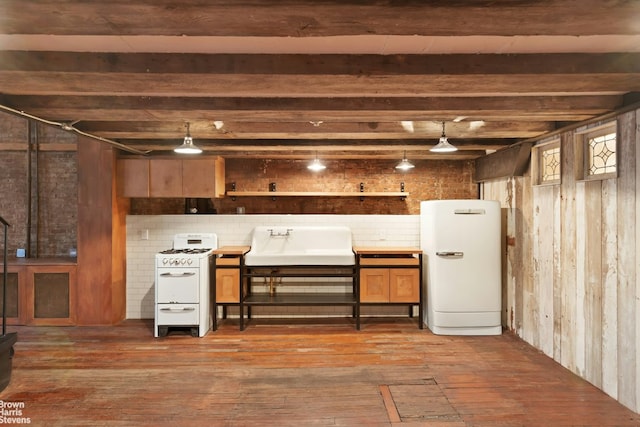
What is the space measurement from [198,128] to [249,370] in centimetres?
242

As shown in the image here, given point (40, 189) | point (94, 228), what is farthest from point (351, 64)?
point (40, 189)

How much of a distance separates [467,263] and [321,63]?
3175 mm

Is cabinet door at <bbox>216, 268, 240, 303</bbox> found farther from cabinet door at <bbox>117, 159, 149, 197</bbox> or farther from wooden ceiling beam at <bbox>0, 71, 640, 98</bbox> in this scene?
wooden ceiling beam at <bbox>0, 71, 640, 98</bbox>

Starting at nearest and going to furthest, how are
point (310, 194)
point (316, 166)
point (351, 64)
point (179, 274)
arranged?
point (351, 64) → point (179, 274) → point (316, 166) → point (310, 194)

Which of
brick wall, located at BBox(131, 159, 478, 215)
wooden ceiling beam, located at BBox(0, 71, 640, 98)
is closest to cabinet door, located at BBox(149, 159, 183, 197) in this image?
brick wall, located at BBox(131, 159, 478, 215)

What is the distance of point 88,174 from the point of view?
4.57 metres

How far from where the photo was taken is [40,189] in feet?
16.5

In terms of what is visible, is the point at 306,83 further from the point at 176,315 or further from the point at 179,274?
the point at 176,315

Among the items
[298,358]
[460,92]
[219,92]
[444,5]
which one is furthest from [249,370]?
[444,5]

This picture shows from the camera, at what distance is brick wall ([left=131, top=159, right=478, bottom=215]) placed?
5.29m

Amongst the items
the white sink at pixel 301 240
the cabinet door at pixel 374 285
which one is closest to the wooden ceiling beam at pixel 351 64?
the cabinet door at pixel 374 285

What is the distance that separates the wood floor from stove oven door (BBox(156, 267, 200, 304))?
18.0 inches

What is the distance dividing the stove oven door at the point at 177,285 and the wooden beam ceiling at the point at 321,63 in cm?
163

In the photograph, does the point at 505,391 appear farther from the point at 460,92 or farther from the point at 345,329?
the point at 460,92
